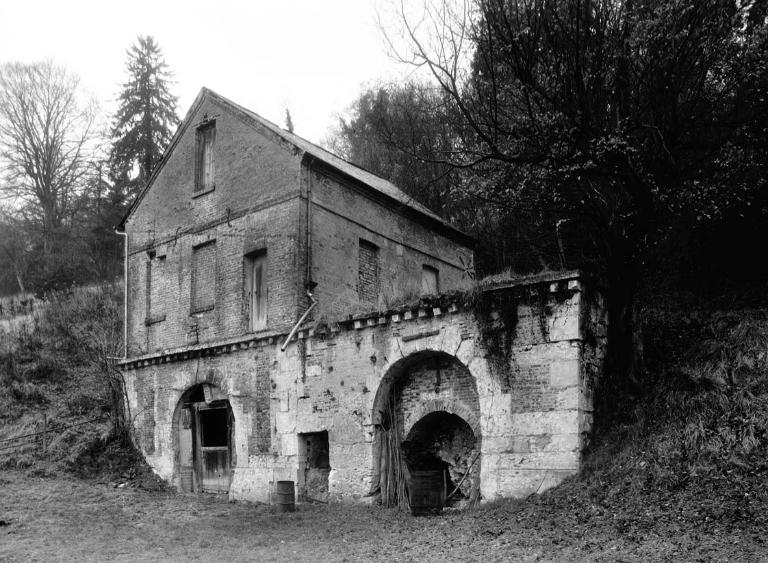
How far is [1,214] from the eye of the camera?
1608 inches

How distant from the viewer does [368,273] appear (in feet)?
65.5

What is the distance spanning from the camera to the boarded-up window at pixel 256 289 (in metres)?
18.6

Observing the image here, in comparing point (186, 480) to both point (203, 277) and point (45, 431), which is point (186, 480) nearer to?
point (45, 431)

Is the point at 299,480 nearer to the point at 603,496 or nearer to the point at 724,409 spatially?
the point at 603,496

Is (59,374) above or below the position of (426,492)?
above

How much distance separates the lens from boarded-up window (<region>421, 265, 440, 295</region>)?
2211cm

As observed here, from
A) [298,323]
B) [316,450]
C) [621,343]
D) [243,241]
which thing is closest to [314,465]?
[316,450]

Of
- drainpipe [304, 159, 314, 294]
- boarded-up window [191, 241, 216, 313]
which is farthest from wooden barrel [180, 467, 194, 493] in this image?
drainpipe [304, 159, 314, 294]

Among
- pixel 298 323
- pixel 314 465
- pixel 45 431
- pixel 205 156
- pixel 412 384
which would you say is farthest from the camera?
pixel 205 156

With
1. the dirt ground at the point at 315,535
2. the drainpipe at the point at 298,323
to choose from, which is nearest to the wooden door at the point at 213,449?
the dirt ground at the point at 315,535

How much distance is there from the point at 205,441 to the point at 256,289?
4275 mm

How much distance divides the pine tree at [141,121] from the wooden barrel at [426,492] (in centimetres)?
2859

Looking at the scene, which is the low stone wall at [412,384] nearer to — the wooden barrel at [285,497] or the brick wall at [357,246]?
the wooden barrel at [285,497]

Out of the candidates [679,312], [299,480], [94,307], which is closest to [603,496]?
[679,312]
